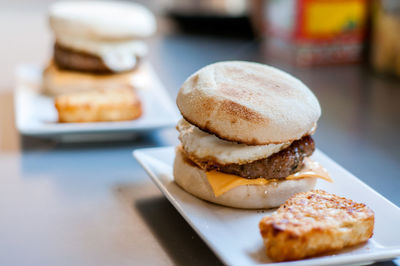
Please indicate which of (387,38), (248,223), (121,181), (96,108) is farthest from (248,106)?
(387,38)

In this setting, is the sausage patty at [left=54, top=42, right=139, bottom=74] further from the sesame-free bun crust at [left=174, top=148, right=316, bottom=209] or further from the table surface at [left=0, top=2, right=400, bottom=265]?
the sesame-free bun crust at [left=174, top=148, right=316, bottom=209]

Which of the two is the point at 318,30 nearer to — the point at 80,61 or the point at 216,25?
the point at 216,25

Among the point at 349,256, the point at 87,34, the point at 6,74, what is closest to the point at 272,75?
the point at 349,256

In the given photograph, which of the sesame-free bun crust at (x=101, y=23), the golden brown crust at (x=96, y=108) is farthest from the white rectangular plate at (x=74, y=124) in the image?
the sesame-free bun crust at (x=101, y=23)

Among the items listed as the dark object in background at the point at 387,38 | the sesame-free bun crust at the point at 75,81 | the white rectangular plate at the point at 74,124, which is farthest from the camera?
the dark object in background at the point at 387,38

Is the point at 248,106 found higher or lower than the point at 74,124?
higher

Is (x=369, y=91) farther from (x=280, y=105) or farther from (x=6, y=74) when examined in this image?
(x=6, y=74)

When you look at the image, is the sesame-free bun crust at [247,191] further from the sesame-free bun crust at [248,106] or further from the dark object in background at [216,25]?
the dark object in background at [216,25]
